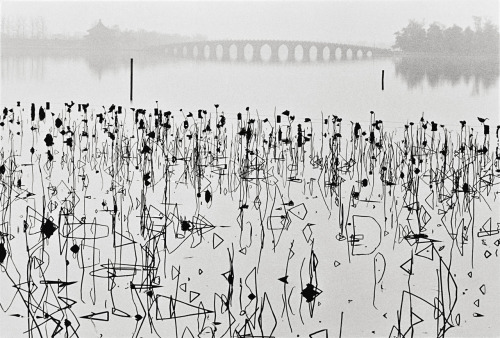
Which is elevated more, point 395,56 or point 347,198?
point 395,56

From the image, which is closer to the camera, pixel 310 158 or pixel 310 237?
pixel 310 237

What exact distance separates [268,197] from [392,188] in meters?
0.98

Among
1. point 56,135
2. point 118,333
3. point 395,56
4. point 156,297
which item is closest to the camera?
point 118,333

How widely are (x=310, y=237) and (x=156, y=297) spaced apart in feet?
4.15

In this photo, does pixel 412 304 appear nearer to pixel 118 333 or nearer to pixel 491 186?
pixel 118 333

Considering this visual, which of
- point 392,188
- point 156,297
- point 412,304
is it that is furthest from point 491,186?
point 156,297

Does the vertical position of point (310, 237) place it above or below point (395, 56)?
below

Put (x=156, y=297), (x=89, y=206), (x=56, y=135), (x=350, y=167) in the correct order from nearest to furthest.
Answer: (x=156, y=297) < (x=89, y=206) < (x=350, y=167) < (x=56, y=135)

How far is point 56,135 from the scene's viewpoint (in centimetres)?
814

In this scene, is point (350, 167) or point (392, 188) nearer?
point (392, 188)

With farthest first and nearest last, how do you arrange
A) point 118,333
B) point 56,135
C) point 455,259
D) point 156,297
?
point 56,135 → point 455,259 → point 156,297 → point 118,333

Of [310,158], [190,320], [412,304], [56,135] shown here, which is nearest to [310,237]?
[412,304]

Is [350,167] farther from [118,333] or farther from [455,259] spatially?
[118,333]

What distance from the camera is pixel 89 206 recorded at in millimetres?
4469
